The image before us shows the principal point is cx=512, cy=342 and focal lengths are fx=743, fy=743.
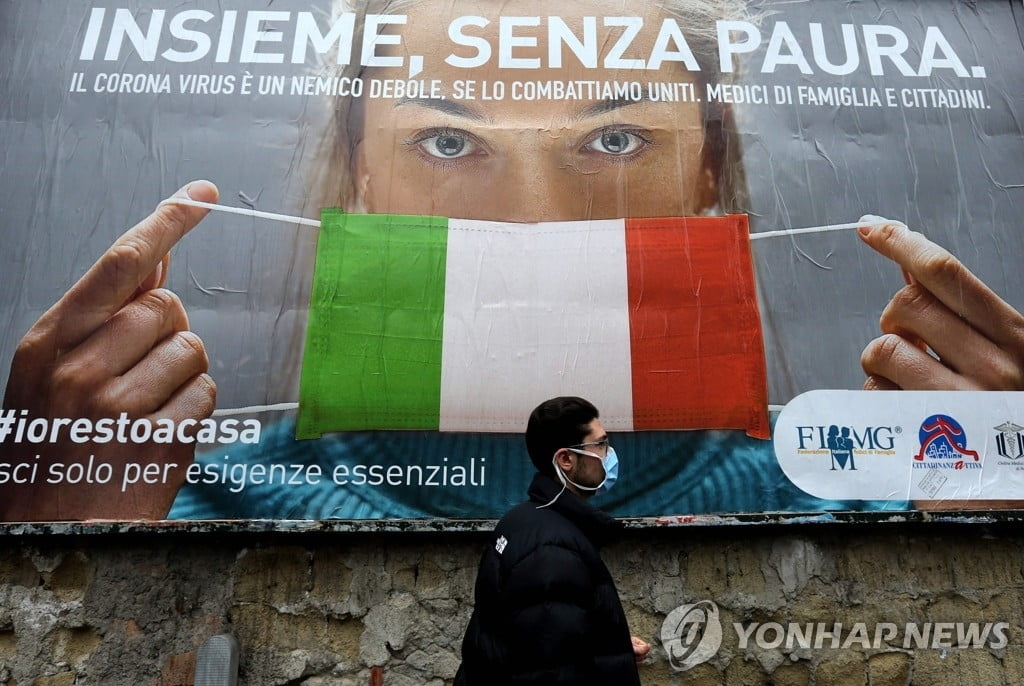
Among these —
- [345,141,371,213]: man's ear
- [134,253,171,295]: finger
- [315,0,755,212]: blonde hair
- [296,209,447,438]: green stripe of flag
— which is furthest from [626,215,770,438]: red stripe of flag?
[134,253,171,295]: finger

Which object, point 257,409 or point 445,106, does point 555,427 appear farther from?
point 445,106

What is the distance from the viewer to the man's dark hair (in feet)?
6.00

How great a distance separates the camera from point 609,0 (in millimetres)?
3910

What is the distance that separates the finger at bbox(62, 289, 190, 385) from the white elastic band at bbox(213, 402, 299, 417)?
17.2 inches

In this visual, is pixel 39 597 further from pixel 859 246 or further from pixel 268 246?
pixel 859 246

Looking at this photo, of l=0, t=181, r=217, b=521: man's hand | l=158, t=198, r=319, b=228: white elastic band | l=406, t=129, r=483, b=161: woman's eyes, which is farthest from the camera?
l=406, t=129, r=483, b=161: woman's eyes

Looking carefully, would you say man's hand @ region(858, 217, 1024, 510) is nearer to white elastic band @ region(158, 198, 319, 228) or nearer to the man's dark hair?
the man's dark hair

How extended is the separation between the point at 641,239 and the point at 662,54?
106 cm

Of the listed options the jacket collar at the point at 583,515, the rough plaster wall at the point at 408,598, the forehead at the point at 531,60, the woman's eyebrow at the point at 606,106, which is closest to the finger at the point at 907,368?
the rough plaster wall at the point at 408,598

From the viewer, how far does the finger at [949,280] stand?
340 centimetres

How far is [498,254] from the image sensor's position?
11.3 ft

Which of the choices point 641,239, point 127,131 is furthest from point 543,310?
point 127,131

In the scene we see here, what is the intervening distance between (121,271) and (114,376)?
1.59ft

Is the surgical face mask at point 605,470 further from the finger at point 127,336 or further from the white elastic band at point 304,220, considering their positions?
the finger at point 127,336
